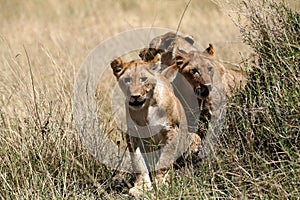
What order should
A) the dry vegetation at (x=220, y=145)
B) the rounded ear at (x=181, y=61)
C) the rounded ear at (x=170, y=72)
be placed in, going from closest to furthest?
1. the dry vegetation at (x=220, y=145)
2. the rounded ear at (x=170, y=72)
3. the rounded ear at (x=181, y=61)

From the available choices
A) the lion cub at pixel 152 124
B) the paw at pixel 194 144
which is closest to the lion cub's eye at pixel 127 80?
the lion cub at pixel 152 124

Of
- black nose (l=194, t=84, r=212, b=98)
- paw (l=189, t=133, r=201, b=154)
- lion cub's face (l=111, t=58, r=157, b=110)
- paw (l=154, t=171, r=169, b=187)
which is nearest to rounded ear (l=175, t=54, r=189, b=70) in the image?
black nose (l=194, t=84, r=212, b=98)

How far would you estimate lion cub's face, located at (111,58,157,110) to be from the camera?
221 inches

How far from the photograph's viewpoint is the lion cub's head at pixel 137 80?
5.61 meters

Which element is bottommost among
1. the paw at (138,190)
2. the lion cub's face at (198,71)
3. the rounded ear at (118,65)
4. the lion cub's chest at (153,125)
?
the paw at (138,190)

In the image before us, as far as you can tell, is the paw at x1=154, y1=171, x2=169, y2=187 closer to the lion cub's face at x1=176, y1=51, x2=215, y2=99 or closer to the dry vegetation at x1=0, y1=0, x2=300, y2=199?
the dry vegetation at x1=0, y1=0, x2=300, y2=199

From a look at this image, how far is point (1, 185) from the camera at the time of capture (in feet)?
17.6

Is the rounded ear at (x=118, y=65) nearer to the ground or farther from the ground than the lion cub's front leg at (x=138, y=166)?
farther from the ground

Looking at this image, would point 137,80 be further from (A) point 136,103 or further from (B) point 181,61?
(B) point 181,61

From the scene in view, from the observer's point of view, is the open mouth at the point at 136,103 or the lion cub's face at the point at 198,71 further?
the lion cub's face at the point at 198,71

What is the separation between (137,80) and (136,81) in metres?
0.02

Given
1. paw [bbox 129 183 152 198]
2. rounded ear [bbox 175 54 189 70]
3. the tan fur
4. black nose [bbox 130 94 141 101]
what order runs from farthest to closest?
rounded ear [bbox 175 54 189 70] → the tan fur → black nose [bbox 130 94 141 101] → paw [bbox 129 183 152 198]

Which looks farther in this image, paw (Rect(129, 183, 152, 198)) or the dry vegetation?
paw (Rect(129, 183, 152, 198))

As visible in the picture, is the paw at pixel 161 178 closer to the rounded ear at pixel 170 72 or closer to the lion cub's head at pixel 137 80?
the lion cub's head at pixel 137 80
